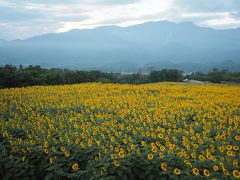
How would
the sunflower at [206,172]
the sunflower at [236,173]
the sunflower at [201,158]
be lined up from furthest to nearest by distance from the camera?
1. the sunflower at [201,158]
2. the sunflower at [206,172]
3. the sunflower at [236,173]

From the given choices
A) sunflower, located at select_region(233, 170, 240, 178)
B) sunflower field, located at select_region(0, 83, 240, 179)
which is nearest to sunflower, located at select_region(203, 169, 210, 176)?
sunflower field, located at select_region(0, 83, 240, 179)

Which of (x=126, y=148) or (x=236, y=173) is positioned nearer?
A: (x=236, y=173)

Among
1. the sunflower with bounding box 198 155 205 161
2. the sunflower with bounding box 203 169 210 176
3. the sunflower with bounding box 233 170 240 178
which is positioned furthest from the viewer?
the sunflower with bounding box 198 155 205 161

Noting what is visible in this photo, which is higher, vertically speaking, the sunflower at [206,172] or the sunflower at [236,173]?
the sunflower at [236,173]

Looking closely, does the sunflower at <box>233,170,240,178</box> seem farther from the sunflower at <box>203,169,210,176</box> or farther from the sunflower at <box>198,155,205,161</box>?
the sunflower at <box>198,155,205,161</box>

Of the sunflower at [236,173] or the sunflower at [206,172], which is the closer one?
the sunflower at [236,173]

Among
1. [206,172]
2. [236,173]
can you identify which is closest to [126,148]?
[206,172]

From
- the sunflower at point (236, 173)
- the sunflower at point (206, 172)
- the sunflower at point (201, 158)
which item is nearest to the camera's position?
the sunflower at point (236, 173)

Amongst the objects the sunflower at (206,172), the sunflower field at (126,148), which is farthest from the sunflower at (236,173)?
the sunflower at (206,172)

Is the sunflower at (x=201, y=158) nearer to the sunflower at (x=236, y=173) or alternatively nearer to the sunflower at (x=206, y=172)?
the sunflower at (x=206, y=172)

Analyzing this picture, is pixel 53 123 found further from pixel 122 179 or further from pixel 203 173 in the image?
pixel 203 173

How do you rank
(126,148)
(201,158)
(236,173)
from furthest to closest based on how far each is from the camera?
(126,148)
(201,158)
(236,173)

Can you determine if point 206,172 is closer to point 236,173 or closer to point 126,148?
point 236,173

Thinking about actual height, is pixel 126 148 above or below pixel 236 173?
below
